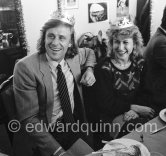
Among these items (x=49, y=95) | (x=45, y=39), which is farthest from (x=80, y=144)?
(x=45, y=39)

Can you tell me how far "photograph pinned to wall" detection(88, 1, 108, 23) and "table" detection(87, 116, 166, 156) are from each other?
2444 mm

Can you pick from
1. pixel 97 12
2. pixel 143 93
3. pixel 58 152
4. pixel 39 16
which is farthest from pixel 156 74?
pixel 97 12

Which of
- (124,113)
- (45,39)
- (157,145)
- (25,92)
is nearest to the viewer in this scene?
(157,145)

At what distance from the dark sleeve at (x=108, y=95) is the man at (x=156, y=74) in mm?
195

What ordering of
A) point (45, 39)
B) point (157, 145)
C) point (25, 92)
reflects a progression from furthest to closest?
point (45, 39) < point (25, 92) < point (157, 145)

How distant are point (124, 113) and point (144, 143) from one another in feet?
2.18

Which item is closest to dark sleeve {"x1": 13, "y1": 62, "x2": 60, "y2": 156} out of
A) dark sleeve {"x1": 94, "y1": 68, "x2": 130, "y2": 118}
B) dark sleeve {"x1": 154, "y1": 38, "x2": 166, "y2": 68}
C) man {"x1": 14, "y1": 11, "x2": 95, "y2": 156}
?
man {"x1": 14, "y1": 11, "x2": 95, "y2": 156}

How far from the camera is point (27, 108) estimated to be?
58.2 inches

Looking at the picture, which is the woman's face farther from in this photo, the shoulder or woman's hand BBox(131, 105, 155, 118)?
the shoulder

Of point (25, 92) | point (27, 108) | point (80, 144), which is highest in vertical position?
point (25, 92)

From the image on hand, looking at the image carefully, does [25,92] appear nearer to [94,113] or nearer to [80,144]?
[80,144]

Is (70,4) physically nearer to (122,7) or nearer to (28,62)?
(122,7)

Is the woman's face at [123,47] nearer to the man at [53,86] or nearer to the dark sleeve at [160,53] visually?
the man at [53,86]

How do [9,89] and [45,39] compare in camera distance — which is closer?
[9,89]
